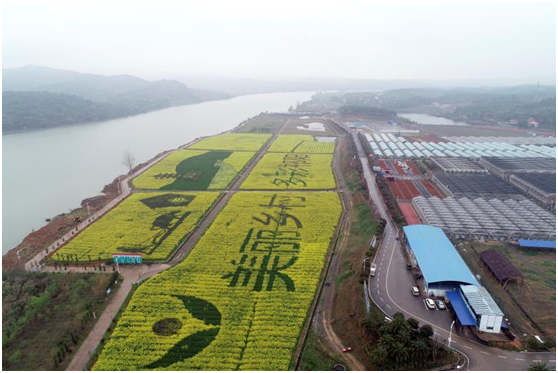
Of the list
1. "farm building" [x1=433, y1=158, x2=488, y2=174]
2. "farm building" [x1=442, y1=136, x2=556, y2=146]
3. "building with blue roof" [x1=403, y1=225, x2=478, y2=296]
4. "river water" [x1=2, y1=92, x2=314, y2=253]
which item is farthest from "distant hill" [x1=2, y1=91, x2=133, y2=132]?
"farm building" [x1=442, y1=136, x2=556, y2=146]

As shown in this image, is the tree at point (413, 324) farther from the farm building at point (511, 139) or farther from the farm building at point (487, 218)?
the farm building at point (511, 139)

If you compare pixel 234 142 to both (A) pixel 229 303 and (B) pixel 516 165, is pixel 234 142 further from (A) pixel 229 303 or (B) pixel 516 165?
(A) pixel 229 303

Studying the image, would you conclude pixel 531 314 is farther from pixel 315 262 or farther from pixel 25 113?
pixel 25 113

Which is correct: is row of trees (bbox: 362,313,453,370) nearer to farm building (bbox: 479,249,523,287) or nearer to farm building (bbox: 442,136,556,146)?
farm building (bbox: 479,249,523,287)

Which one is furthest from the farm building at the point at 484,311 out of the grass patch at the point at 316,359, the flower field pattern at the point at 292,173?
the flower field pattern at the point at 292,173

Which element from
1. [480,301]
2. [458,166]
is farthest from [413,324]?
[458,166]
